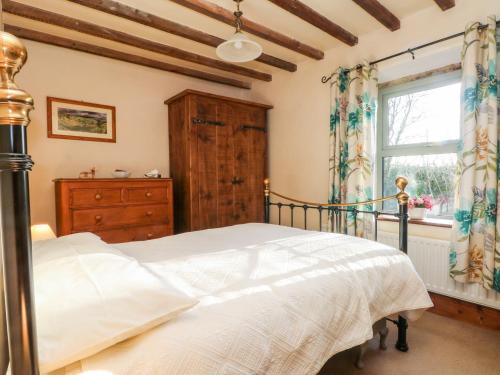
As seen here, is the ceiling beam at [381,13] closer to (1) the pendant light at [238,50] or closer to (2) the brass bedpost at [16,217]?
(1) the pendant light at [238,50]

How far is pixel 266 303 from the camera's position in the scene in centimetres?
100

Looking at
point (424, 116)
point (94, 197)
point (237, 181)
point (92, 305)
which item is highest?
point (424, 116)

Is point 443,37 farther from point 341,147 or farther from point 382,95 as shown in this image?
point 341,147

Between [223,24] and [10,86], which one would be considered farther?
[223,24]

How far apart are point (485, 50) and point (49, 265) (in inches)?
117

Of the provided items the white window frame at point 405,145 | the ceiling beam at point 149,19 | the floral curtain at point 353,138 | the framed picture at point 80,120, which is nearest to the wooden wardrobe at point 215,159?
the ceiling beam at point 149,19

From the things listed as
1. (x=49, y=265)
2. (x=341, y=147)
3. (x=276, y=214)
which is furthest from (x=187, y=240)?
(x=276, y=214)

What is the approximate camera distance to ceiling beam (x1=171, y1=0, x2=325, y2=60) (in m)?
2.25

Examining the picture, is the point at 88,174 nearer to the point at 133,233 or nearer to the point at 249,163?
the point at 133,233

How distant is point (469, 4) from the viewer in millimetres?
2266

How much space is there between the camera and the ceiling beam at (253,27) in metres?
2.25

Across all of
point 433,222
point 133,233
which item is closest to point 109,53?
point 133,233

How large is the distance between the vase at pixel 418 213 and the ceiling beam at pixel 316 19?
5.82 feet

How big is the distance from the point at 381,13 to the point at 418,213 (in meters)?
1.80
